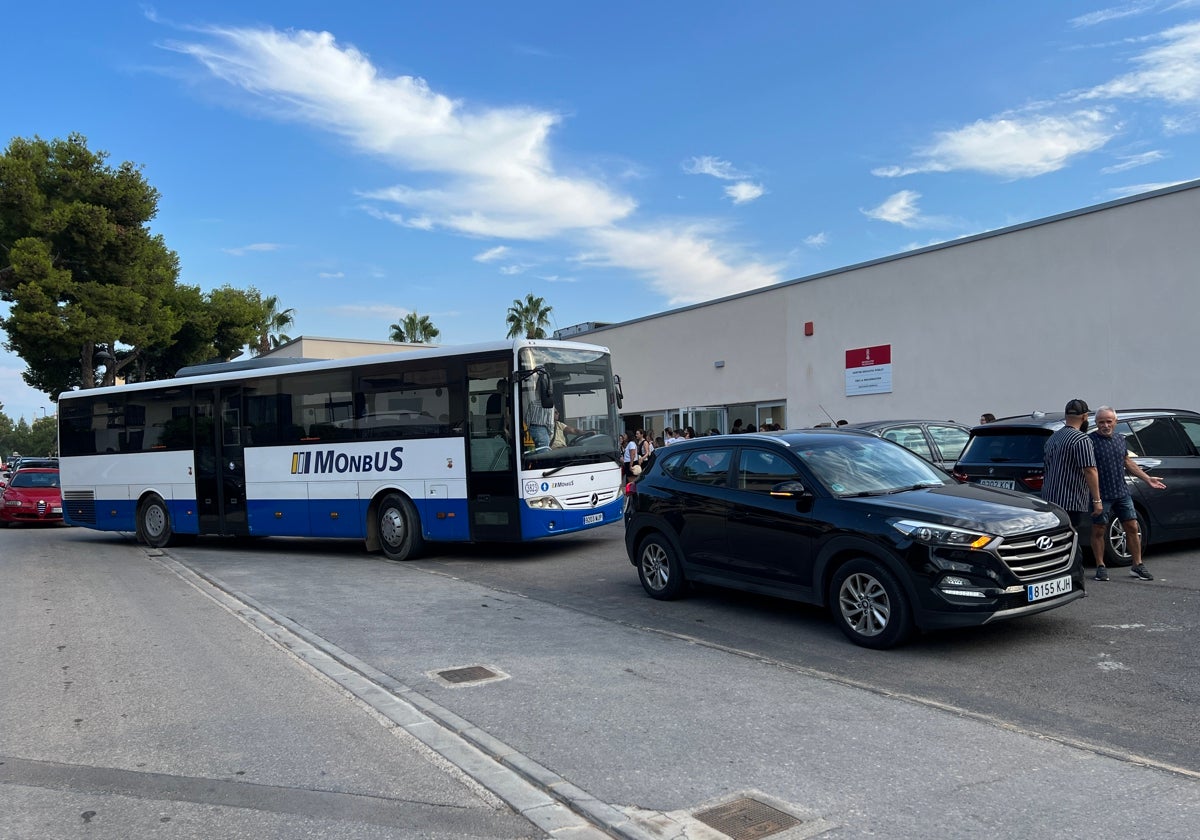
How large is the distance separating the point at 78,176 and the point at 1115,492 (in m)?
32.5

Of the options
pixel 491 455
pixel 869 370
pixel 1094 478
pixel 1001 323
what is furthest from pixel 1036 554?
pixel 869 370

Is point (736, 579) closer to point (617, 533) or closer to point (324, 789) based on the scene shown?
point (324, 789)

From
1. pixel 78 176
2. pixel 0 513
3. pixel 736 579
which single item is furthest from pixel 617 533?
pixel 78 176

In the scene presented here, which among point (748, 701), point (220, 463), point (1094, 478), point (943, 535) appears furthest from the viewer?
point (220, 463)

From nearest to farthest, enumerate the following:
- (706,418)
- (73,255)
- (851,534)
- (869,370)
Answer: (851,534)
(869,370)
(706,418)
(73,255)

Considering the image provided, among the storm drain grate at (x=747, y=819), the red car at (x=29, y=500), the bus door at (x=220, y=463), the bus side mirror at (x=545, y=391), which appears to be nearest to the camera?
the storm drain grate at (x=747, y=819)

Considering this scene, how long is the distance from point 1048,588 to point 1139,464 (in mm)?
4155

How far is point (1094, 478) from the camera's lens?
827 centimetres

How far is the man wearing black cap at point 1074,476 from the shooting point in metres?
8.30

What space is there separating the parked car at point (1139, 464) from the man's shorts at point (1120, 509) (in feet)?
2.30

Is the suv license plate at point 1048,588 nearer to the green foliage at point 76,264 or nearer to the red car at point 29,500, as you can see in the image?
the red car at point 29,500

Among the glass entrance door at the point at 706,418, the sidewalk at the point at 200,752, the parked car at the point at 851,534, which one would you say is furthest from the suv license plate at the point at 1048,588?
the glass entrance door at the point at 706,418

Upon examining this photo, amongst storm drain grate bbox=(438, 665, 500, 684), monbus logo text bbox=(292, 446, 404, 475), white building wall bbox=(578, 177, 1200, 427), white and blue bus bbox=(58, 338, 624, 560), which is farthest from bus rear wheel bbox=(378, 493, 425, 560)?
white building wall bbox=(578, 177, 1200, 427)

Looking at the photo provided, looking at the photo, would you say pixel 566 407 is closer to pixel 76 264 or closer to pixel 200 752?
pixel 200 752
